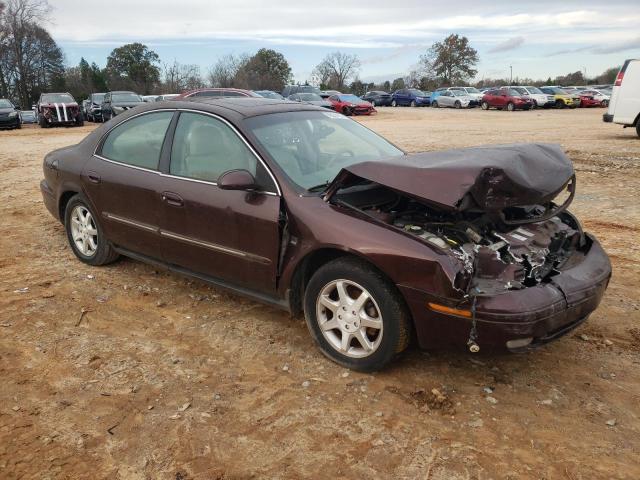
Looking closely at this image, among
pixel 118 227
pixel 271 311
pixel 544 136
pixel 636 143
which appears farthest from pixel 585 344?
pixel 544 136

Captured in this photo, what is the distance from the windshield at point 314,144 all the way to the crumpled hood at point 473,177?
1.45ft

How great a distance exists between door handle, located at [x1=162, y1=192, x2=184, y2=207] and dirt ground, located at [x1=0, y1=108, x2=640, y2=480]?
871mm

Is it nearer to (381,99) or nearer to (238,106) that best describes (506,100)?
(381,99)

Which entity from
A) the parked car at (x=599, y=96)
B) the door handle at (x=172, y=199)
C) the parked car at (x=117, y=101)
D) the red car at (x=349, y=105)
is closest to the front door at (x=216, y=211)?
the door handle at (x=172, y=199)

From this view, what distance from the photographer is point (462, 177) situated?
3.13 meters

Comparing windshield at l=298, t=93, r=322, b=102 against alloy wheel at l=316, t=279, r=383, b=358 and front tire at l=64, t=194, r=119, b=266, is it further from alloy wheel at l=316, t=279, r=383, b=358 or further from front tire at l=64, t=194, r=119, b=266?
alloy wheel at l=316, t=279, r=383, b=358

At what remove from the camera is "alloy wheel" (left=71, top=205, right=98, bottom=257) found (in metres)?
5.20

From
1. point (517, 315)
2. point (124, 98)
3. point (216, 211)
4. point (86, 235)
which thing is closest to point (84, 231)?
point (86, 235)

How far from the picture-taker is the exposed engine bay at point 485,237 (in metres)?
3.10

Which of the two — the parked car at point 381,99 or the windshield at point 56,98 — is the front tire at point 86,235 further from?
the parked car at point 381,99

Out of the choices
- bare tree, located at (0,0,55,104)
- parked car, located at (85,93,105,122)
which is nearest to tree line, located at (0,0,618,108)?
bare tree, located at (0,0,55,104)

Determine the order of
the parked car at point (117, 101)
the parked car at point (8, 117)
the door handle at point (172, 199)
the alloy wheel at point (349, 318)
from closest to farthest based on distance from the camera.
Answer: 1. the alloy wheel at point (349, 318)
2. the door handle at point (172, 199)
3. the parked car at point (8, 117)
4. the parked car at point (117, 101)

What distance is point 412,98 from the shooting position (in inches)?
1697

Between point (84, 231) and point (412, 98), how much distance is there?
40499 millimetres
